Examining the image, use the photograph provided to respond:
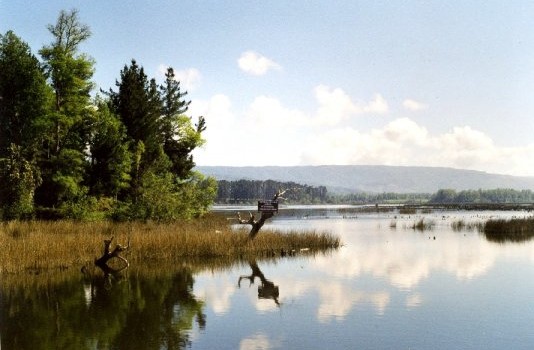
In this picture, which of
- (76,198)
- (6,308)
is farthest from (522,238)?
(6,308)

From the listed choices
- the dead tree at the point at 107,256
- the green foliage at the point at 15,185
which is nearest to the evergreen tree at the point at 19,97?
the green foliage at the point at 15,185

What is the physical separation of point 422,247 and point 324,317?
2270cm

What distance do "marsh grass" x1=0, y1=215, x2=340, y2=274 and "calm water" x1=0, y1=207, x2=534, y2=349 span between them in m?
2.95

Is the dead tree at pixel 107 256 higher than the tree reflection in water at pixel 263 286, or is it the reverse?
the dead tree at pixel 107 256

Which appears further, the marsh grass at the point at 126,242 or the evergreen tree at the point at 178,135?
the evergreen tree at the point at 178,135

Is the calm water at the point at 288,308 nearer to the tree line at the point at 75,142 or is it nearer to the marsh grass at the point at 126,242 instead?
the marsh grass at the point at 126,242

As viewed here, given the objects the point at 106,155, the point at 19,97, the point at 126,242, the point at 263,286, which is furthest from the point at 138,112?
the point at 263,286

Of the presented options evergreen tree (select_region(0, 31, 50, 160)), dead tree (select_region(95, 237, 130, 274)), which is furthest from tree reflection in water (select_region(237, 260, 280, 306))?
evergreen tree (select_region(0, 31, 50, 160))

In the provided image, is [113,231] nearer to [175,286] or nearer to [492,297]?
[175,286]

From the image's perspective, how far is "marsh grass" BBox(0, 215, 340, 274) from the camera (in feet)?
80.6

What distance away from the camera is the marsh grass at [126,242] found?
80.6ft

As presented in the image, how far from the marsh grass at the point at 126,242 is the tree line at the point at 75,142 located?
623 centimetres

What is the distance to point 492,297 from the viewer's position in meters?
19.6

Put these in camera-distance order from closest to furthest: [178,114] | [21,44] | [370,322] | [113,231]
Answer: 1. [370,322]
2. [113,231]
3. [21,44]
4. [178,114]
